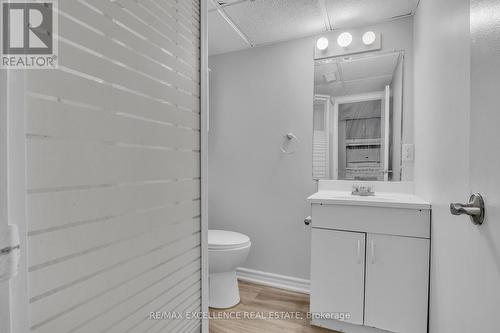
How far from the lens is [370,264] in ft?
5.11

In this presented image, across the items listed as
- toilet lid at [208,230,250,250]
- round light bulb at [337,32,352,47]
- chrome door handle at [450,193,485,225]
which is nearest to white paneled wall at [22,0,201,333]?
toilet lid at [208,230,250,250]

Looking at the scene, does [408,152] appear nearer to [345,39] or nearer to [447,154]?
[447,154]

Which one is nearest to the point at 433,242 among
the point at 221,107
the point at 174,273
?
the point at 174,273

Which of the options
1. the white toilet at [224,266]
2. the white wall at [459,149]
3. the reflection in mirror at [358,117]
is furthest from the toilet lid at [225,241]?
the white wall at [459,149]

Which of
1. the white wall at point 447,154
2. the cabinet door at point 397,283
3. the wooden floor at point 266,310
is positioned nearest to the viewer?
the white wall at point 447,154

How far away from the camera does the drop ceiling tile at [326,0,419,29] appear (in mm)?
1771

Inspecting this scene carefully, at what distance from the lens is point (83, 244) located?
2.24ft

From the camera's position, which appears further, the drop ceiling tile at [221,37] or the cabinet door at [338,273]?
the drop ceiling tile at [221,37]

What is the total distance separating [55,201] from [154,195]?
1.14ft

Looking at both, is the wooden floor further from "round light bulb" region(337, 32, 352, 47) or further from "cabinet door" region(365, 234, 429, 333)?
"round light bulb" region(337, 32, 352, 47)

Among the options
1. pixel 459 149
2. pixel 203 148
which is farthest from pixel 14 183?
pixel 459 149

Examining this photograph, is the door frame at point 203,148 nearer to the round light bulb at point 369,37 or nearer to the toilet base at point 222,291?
the toilet base at point 222,291

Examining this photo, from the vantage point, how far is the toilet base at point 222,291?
76.0 inches

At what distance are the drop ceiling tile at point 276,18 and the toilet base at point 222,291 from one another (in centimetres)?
193
